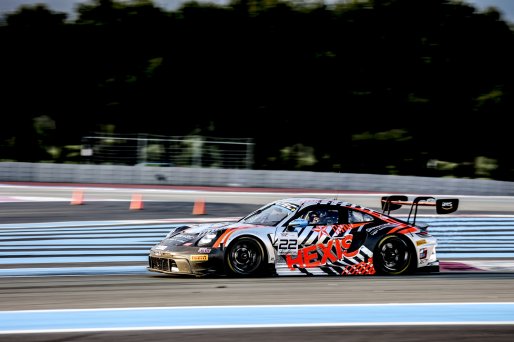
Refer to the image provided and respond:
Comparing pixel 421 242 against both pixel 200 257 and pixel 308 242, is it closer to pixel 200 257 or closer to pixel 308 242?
pixel 308 242

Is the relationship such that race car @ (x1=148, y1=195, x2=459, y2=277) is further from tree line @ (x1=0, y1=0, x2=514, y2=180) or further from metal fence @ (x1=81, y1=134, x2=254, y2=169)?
tree line @ (x1=0, y1=0, x2=514, y2=180)

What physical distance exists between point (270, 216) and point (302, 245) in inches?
26.4

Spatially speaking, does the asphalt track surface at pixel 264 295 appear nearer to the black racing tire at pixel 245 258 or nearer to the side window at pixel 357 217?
the black racing tire at pixel 245 258

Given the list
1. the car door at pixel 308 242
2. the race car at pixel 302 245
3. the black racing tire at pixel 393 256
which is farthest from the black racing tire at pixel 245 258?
the black racing tire at pixel 393 256

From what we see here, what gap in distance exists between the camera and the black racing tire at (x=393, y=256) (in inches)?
401

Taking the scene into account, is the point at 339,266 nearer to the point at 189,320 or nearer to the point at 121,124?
the point at 189,320

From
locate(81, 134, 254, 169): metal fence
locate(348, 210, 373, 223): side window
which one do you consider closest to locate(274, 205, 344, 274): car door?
locate(348, 210, 373, 223): side window

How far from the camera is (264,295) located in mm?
8172

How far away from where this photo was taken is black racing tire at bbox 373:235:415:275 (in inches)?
401

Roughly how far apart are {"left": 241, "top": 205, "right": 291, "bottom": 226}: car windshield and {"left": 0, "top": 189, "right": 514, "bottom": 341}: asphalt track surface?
825 millimetres

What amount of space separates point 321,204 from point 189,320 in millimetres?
3793

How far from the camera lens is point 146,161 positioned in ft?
89.5

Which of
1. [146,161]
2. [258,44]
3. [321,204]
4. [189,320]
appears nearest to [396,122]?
[258,44]

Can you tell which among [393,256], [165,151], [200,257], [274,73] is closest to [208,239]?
[200,257]
